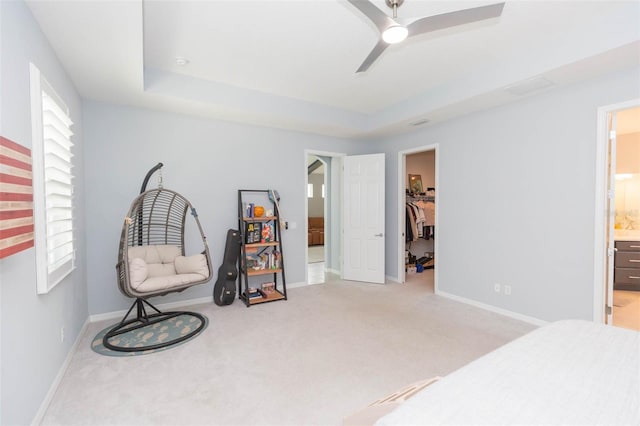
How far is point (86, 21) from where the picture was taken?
2.02 meters

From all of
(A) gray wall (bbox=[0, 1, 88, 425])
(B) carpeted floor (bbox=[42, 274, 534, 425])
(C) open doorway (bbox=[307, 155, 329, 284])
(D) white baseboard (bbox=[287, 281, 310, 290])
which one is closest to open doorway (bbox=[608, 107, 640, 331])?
(B) carpeted floor (bbox=[42, 274, 534, 425])

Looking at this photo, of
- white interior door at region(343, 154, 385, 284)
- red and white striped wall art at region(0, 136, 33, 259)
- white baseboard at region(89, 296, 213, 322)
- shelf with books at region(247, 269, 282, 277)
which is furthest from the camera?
white interior door at region(343, 154, 385, 284)

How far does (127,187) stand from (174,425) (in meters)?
2.86

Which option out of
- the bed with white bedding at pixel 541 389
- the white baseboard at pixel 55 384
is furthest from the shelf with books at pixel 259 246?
the bed with white bedding at pixel 541 389

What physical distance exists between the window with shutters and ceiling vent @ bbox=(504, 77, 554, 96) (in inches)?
158

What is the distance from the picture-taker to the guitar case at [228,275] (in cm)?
401

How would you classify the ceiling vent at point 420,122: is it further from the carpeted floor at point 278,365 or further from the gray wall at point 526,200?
the carpeted floor at point 278,365

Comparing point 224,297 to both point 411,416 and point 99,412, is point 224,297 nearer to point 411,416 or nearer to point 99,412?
point 99,412

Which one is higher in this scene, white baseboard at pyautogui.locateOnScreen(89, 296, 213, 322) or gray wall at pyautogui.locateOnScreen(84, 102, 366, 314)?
gray wall at pyautogui.locateOnScreen(84, 102, 366, 314)

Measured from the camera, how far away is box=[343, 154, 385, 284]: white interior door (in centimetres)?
519

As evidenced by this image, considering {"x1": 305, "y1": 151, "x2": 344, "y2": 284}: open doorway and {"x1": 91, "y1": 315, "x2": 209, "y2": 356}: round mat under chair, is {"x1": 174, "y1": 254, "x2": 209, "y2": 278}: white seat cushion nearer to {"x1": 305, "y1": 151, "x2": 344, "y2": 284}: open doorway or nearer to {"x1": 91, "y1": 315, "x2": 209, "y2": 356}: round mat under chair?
{"x1": 91, "y1": 315, "x2": 209, "y2": 356}: round mat under chair

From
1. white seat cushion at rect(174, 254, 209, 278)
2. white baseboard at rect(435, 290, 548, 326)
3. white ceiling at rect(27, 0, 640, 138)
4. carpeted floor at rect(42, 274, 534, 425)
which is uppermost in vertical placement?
white ceiling at rect(27, 0, 640, 138)

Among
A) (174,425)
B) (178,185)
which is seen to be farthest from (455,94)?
(174,425)

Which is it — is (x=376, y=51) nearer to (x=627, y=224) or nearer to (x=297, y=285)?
(x=297, y=285)
